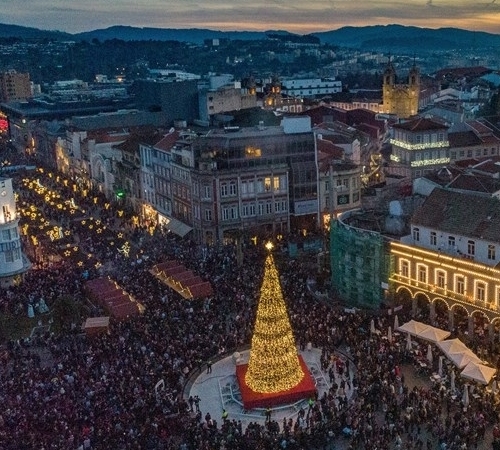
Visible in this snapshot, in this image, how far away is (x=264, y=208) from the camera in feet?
229

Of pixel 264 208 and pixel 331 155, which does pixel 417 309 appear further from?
pixel 331 155

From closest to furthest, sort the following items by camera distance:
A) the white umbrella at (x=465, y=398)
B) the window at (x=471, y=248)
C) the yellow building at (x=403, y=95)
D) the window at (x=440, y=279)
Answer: the white umbrella at (x=465, y=398)
the window at (x=471, y=248)
the window at (x=440, y=279)
the yellow building at (x=403, y=95)

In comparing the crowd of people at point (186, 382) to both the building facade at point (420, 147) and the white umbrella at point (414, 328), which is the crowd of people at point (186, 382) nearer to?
the white umbrella at point (414, 328)

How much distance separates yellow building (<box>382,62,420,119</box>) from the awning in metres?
81.0

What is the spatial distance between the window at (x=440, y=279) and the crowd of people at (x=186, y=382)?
4.43m

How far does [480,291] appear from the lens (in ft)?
141

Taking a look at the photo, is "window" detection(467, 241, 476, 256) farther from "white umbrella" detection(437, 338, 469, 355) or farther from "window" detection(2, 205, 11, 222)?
"window" detection(2, 205, 11, 222)

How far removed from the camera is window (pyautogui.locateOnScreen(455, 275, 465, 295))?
44094mm

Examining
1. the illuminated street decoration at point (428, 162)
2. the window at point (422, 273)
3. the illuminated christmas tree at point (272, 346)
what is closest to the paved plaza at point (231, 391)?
the illuminated christmas tree at point (272, 346)

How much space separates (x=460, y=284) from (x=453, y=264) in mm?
1345

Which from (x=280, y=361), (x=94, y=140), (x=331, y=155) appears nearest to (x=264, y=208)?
(x=331, y=155)

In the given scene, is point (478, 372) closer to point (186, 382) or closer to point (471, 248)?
point (471, 248)

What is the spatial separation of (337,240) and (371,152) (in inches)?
1951

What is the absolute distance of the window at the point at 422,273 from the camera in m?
46.6
